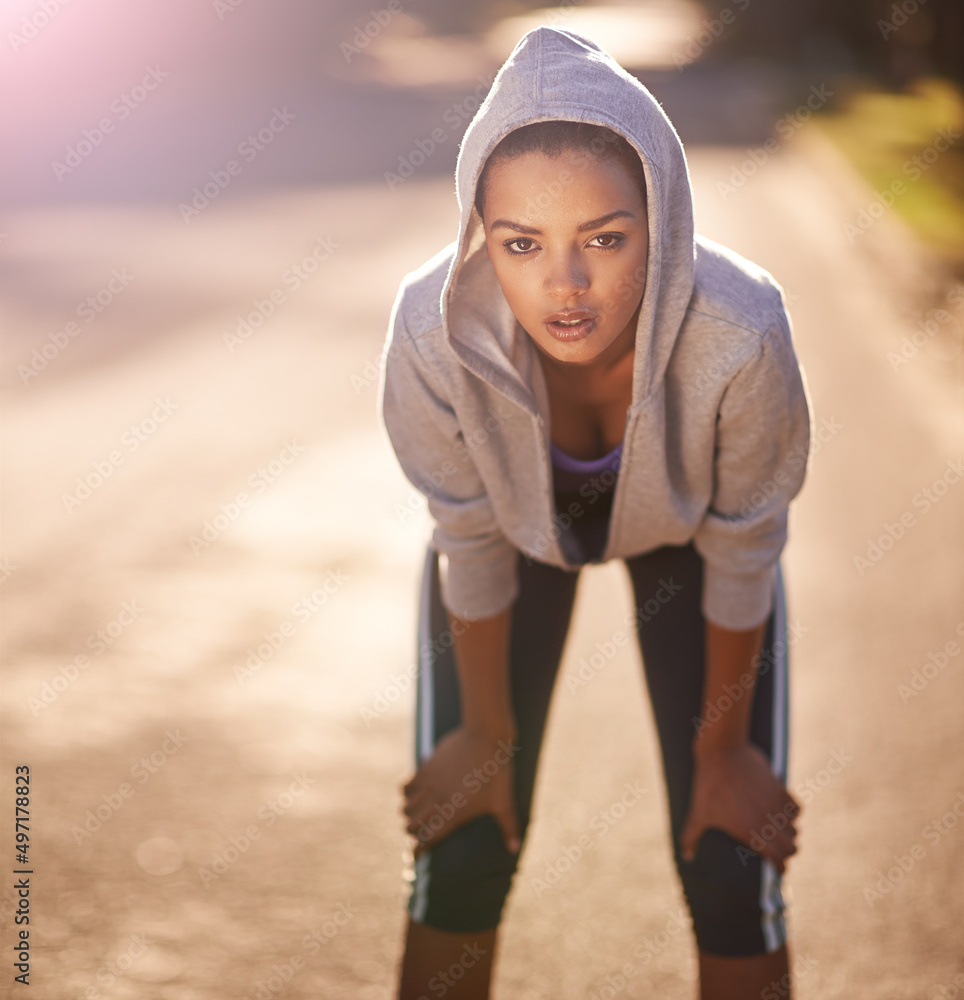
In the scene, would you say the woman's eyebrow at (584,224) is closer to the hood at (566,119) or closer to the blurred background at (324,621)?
the hood at (566,119)

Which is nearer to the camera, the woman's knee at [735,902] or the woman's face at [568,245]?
the woman's face at [568,245]

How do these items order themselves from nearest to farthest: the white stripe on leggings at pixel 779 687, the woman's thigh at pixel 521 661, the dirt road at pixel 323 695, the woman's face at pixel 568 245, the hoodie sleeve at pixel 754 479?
the woman's face at pixel 568 245 → the hoodie sleeve at pixel 754 479 → the white stripe on leggings at pixel 779 687 → the woman's thigh at pixel 521 661 → the dirt road at pixel 323 695

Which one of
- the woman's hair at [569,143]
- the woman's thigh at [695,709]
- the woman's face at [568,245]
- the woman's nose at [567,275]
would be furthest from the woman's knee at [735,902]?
the woman's hair at [569,143]

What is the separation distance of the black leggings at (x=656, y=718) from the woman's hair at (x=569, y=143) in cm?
90

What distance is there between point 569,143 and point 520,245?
18 centimetres

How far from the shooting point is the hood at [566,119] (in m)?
1.79

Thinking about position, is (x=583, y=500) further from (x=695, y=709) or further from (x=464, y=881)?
(x=464, y=881)

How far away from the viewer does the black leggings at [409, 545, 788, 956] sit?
2154mm

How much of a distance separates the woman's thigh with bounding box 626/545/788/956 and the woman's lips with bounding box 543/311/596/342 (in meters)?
0.69

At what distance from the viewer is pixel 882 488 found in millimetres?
5223

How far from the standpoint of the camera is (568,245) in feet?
5.94

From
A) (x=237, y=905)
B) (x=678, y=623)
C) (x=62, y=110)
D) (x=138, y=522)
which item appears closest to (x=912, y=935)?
(x=678, y=623)

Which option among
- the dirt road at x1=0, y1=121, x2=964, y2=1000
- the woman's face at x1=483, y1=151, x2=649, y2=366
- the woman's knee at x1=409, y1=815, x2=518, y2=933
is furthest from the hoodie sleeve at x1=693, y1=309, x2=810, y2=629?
the dirt road at x1=0, y1=121, x2=964, y2=1000

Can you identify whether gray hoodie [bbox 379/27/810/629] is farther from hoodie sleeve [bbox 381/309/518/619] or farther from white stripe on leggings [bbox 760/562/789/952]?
white stripe on leggings [bbox 760/562/789/952]
